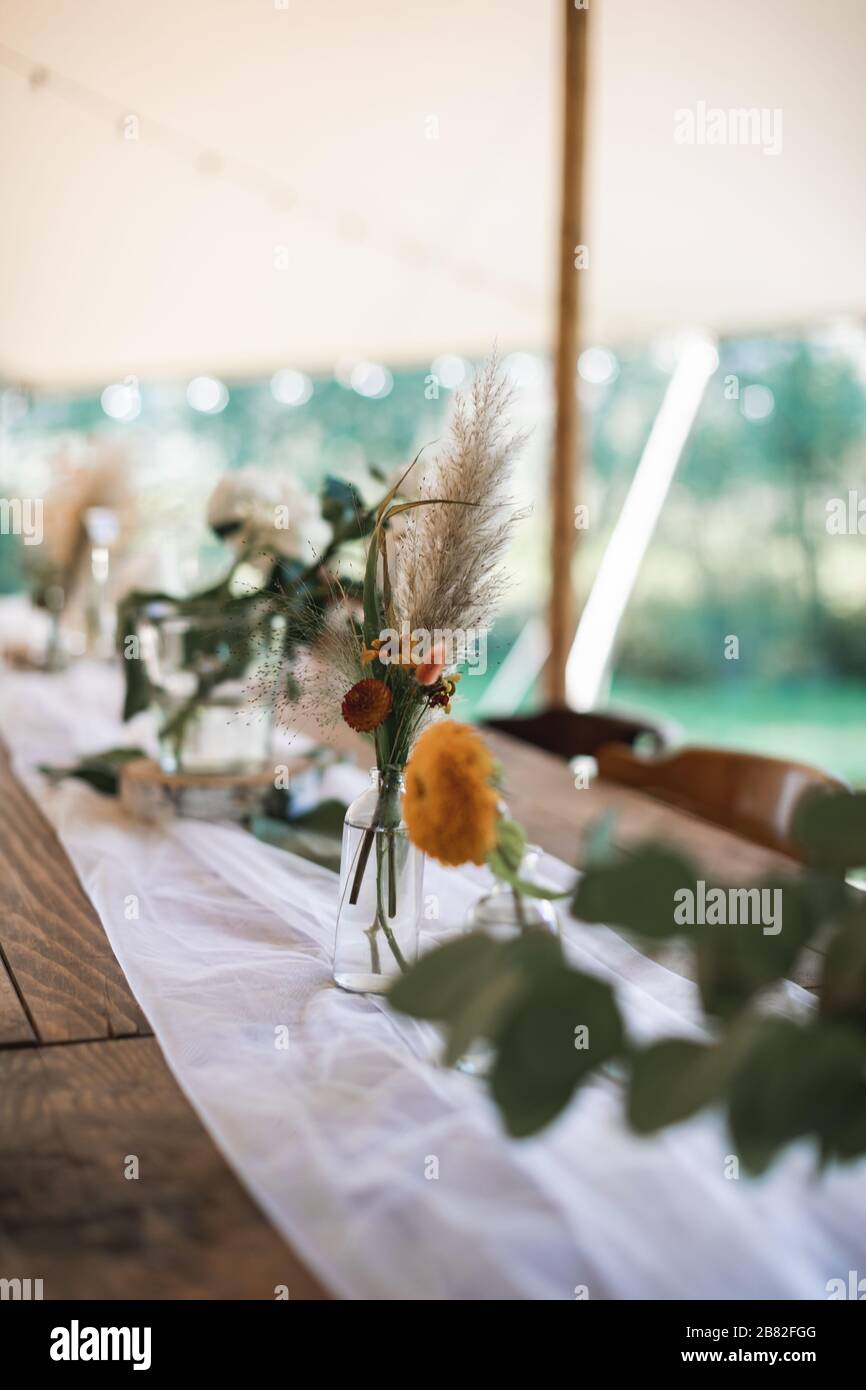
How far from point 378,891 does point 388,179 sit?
13.9ft

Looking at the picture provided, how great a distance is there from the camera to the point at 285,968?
114 cm

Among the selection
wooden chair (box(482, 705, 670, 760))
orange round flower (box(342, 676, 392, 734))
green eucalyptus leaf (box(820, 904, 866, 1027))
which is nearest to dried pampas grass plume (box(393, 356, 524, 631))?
orange round flower (box(342, 676, 392, 734))

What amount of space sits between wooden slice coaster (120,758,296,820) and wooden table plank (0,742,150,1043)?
0.43 ft

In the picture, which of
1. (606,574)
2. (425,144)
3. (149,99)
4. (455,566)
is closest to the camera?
(455,566)

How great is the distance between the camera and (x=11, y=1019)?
1.05m

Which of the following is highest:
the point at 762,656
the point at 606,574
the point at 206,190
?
the point at 206,190

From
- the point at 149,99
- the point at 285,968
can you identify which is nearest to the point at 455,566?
the point at 285,968

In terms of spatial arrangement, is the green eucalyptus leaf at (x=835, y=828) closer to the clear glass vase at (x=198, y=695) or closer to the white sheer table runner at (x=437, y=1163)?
the white sheer table runner at (x=437, y=1163)

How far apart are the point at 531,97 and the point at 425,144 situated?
419mm

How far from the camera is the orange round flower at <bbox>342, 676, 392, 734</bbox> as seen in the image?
3.32 ft

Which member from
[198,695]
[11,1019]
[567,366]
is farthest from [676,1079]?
[567,366]

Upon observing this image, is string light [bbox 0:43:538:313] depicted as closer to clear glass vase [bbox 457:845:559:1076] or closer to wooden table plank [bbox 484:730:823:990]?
wooden table plank [bbox 484:730:823:990]

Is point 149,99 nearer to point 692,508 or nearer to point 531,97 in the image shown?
point 531,97

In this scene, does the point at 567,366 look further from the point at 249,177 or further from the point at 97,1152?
the point at 97,1152
